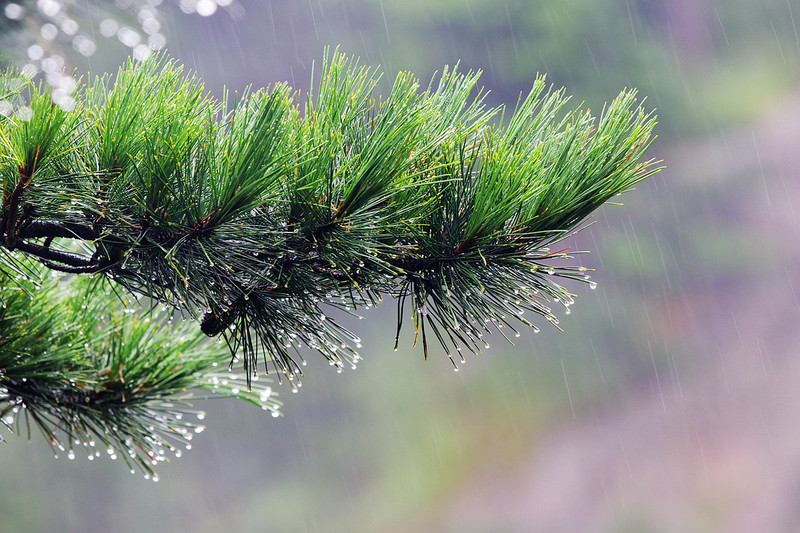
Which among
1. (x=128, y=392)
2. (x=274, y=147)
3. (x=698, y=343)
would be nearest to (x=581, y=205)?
(x=274, y=147)

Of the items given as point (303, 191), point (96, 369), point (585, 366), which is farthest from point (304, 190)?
point (585, 366)

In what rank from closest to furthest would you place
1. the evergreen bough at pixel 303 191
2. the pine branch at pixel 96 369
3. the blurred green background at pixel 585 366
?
the evergreen bough at pixel 303 191, the pine branch at pixel 96 369, the blurred green background at pixel 585 366

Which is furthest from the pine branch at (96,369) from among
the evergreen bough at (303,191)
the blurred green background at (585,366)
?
the blurred green background at (585,366)

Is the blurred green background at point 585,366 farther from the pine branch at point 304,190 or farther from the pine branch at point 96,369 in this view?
the pine branch at point 304,190

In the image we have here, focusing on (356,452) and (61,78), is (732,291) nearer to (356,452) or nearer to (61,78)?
(356,452)

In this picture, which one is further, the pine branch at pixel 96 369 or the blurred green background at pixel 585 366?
the blurred green background at pixel 585 366

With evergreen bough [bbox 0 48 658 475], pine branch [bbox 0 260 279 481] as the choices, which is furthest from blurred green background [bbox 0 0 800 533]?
evergreen bough [bbox 0 48 658 475]

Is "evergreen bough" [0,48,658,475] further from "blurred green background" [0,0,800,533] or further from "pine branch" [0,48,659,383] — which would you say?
"blurred green background" [0,0,800,533]
